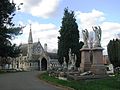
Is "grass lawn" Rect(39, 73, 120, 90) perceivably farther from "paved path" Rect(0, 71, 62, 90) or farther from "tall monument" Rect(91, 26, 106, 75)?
"tall monument" Rect(91, 26, 106, 75)

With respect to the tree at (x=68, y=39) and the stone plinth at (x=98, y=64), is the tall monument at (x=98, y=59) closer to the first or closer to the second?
the stone plinth at (x=98, y=64)

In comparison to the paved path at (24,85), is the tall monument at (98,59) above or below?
above

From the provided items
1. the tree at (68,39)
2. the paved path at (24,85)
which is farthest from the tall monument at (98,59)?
the tree at (68,39)

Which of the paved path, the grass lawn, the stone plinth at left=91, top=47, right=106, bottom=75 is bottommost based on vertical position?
the paved path

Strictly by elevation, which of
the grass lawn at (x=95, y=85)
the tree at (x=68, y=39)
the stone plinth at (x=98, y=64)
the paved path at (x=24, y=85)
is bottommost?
the paved path at (x=24, y=85)

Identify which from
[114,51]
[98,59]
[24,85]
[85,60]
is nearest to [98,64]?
[98,59]

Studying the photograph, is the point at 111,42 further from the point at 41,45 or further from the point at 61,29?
the point at 41,45

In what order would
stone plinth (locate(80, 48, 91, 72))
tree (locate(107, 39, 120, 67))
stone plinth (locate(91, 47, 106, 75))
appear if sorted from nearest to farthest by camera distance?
stone plinth (locate(91, 47, 106, 75)) < tree (locate(107, 39, 120, 67)) < stone plinth (locate(80, 48, 91, 72))

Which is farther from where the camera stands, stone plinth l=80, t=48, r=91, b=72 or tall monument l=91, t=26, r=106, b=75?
stone plinth l=80, t=48, r=91, b=72

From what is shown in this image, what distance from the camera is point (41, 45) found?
14850 cm

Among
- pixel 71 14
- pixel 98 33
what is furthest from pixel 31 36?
pixel 98 33

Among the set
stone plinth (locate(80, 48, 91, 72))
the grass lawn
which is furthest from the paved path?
stone plinth (locate(80, 48, 91, 72))

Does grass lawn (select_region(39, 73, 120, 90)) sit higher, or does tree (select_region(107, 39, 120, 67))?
tree (select_region(107, 39, 120, 67))

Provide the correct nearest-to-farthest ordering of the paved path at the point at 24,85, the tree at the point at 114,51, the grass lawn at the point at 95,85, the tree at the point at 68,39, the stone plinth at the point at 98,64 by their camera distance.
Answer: the grass lawn at the point at 95,85
the paved path at the point at 24,85
the stone plinth at the point at 98,64
the tree at the point at 114,51
the tree at the point at 68,39
